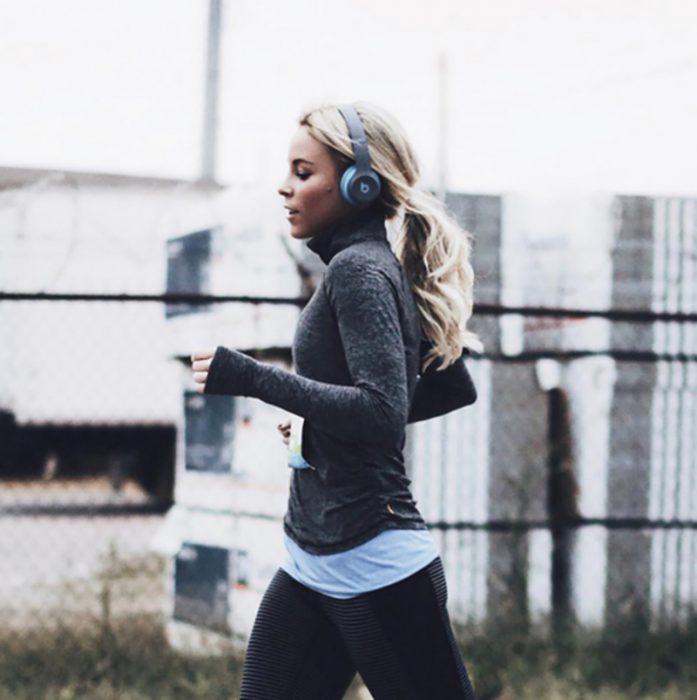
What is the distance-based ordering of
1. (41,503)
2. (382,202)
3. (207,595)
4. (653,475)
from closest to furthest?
(382,202), (207,595), (653,475), (41,503)

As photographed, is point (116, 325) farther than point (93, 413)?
No

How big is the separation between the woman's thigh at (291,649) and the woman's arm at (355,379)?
43cm

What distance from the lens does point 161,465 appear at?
8305 mm

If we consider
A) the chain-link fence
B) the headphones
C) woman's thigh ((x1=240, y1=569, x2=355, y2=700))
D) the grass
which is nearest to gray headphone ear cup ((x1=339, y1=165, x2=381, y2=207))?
the headphones

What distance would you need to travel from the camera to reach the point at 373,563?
2098 millimetres

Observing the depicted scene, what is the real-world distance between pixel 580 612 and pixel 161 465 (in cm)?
390

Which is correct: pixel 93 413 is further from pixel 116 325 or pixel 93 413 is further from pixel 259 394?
pixel 259 394

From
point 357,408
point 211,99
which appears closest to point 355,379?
point 357,408

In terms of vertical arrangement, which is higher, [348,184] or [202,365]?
[348,184]

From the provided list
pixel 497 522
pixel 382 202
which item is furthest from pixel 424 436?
pixel 382 202

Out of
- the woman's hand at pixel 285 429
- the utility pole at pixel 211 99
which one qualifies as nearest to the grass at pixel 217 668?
the woman's hand at pixel 285 429

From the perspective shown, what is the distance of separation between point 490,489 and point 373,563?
3.12 meters

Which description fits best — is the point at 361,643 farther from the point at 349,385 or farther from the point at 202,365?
the point at 202,365

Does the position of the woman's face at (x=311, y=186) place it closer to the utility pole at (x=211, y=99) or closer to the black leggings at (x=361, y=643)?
the black leggings at (x=361, y=643)
